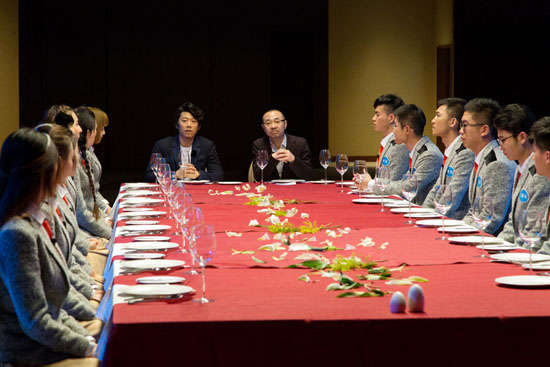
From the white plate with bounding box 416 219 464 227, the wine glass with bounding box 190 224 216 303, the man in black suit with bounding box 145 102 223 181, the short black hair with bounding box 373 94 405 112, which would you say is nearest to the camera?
the wine glass with bounding box 190 224 216 303

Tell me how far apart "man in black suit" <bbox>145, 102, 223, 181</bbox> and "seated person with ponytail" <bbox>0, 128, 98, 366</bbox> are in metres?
4.50

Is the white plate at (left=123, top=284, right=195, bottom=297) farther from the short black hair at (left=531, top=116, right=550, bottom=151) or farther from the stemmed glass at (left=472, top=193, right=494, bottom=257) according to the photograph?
the short black hair at (left=531, top=116, right=550, bottom=151)

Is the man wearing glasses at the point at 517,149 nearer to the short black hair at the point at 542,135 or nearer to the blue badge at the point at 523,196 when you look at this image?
the blue badge at the point at 523,196

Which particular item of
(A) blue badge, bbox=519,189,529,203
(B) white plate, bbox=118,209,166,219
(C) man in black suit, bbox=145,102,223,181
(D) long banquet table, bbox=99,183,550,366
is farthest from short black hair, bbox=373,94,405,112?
(D) long banquet table, bbox=99,183,550,366

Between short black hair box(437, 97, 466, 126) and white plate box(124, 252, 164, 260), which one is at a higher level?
short black hair box(437, 97, 466, 126)

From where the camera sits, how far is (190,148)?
6.84 metres

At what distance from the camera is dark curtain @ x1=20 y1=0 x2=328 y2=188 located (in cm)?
932

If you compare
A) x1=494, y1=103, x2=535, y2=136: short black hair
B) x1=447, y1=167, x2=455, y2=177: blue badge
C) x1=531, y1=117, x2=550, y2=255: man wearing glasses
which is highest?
x1=494, y1=103, x2=535, y2=136: short black hair

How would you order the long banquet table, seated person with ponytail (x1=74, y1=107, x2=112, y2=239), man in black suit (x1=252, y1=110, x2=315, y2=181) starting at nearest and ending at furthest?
the long banquet table
seated person with ponytail (x1=74, y1=107, x2=112, y2=239)
man in black suit (x1=252, y1=110, x2=315, y2=181)

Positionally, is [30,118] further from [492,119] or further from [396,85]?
[492,119]

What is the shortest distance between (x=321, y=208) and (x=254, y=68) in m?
5.68

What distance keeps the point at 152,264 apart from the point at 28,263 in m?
0.50

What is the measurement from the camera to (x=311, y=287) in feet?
7.29

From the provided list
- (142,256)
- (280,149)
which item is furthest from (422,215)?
(280,149)
